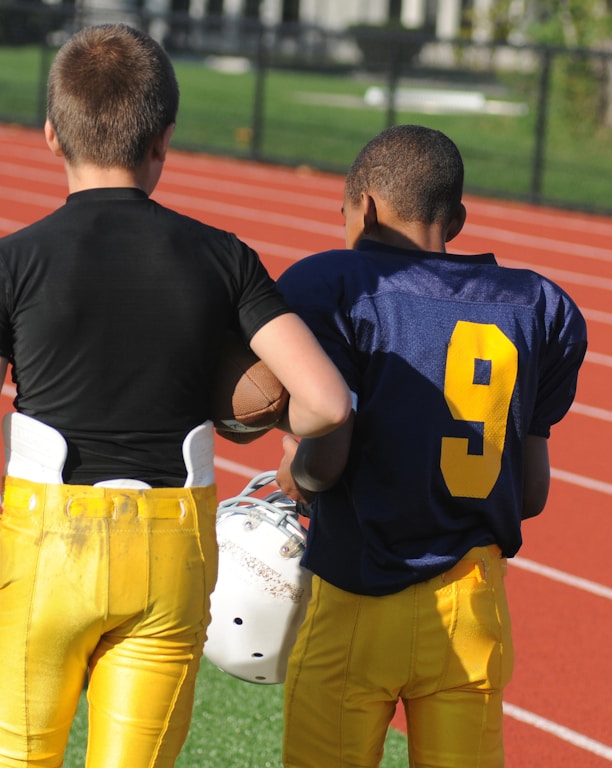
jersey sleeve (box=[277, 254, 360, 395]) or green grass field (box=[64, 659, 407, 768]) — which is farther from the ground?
jersey sleeve (box=[277, 254, 360, 395])

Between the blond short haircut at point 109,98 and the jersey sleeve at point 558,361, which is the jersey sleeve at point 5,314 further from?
the jersey sleeve at point 558,361

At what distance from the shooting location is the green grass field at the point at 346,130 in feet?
58.5

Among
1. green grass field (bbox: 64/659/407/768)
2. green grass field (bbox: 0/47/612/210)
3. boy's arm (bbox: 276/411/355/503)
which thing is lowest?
green grass field (bbox: 64/659/407/768)

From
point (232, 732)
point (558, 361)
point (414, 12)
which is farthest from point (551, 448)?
point (414, 12)

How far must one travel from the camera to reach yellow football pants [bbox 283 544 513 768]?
249cm

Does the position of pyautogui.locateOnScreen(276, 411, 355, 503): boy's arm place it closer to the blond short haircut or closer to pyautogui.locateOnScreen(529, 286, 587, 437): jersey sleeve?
pyautogui.locateOnScreen(529, 286, 587, 437): jersey sleeve

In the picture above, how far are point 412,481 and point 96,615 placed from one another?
66 cm

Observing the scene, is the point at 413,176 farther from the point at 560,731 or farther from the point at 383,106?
the point at 383,106

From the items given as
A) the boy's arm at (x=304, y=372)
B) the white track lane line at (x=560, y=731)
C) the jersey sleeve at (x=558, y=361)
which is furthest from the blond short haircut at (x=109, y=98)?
the white track lane line at (x=560, y=731)

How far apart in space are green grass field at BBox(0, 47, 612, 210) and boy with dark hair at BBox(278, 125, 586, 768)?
13.2 m

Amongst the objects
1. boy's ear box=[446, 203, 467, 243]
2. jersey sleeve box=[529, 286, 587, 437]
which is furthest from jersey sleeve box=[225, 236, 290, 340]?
jersey sleeve box=[529, 286, 587, 437]

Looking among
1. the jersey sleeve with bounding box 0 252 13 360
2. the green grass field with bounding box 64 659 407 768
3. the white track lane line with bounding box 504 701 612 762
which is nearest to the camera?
the jersey sleeve with bounding box 0 252 13 360

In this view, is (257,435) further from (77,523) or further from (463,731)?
(463,731)

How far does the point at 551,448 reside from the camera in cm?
707
